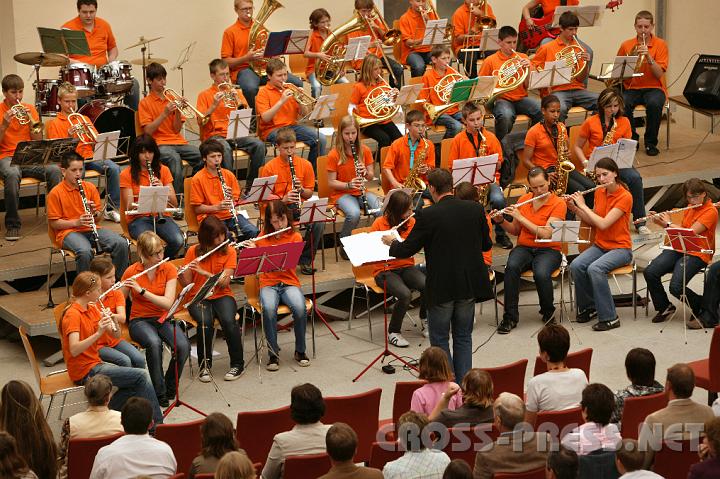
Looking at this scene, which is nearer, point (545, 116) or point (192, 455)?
point (192, 455)

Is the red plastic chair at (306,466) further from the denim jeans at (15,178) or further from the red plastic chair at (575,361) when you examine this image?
the denim jeans at (15,178)

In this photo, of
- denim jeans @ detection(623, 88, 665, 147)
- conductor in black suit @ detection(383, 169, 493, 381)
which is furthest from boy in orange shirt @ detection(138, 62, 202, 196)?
denim jeans @ detection(623, 88, 665, 147)

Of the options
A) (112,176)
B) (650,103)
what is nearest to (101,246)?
(112,176)

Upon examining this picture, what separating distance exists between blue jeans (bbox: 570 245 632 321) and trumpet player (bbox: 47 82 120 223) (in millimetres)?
4385

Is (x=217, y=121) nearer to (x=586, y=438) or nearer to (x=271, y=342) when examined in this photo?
(x=271, y=342)

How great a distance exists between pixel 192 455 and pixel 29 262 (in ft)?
14.2

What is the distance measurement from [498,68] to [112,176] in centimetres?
437

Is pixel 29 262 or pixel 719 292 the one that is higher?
pixel 29 262

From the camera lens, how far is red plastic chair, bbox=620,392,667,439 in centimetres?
713

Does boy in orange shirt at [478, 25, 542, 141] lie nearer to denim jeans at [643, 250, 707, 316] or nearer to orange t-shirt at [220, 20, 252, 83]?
orange t-shirt at [220, 20, 252, 83]

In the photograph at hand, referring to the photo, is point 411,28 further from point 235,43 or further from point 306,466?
point 306,466

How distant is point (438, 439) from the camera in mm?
6945

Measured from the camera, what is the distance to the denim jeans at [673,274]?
10656mm

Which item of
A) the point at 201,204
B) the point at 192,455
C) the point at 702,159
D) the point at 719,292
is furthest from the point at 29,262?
the point at 702,159
